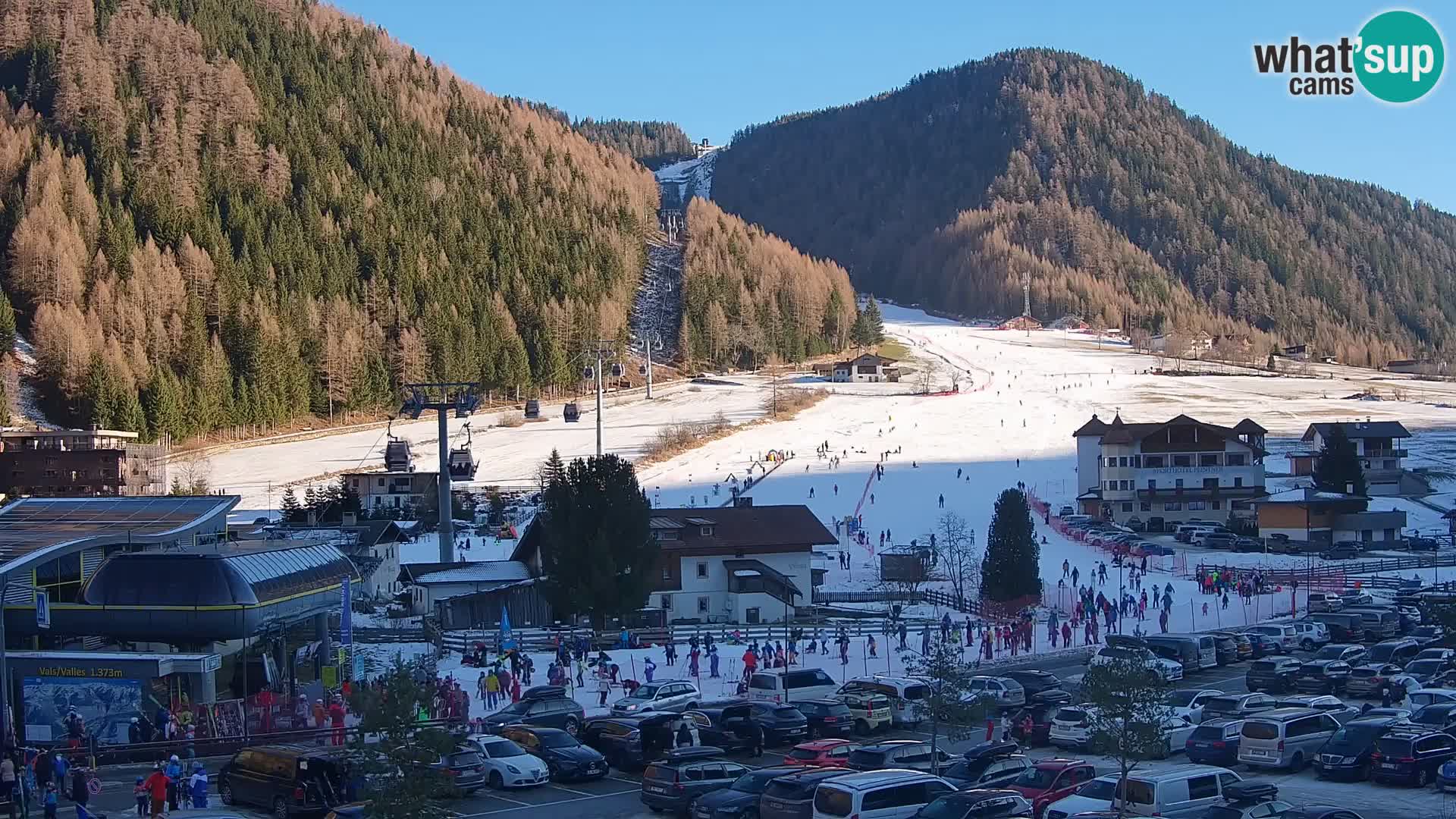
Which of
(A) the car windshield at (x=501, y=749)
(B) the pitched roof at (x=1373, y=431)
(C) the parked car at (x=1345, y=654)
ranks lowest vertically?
(C) the parked car at (x=1345, y=654)

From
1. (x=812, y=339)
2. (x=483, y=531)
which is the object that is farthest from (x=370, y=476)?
(x=812, y=339)

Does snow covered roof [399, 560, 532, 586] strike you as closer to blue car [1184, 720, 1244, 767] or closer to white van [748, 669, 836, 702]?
white van [748, 669, 836, 702]

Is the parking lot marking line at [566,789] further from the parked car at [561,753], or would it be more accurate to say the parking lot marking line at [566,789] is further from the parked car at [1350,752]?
the parked car at [1350,752]

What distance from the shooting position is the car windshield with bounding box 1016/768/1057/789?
17453 mm

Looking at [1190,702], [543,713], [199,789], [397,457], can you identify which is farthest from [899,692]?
[397,457]

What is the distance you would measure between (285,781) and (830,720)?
8.37 m

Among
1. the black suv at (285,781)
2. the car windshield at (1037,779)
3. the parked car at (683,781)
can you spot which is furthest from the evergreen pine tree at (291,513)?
the car windshield at (1037,779)

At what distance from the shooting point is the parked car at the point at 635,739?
817 inches

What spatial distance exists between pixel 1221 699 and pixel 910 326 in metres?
154

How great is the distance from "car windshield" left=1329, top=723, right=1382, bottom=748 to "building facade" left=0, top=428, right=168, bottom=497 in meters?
43.8

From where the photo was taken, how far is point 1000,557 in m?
37.0

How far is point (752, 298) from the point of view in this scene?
136500 millimetres

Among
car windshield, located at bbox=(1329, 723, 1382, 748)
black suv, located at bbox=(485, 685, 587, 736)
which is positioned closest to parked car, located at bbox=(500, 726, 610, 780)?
black suv, located at bbox=(485, 685, 587, 736)

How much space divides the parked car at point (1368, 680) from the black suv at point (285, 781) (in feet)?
54.8
